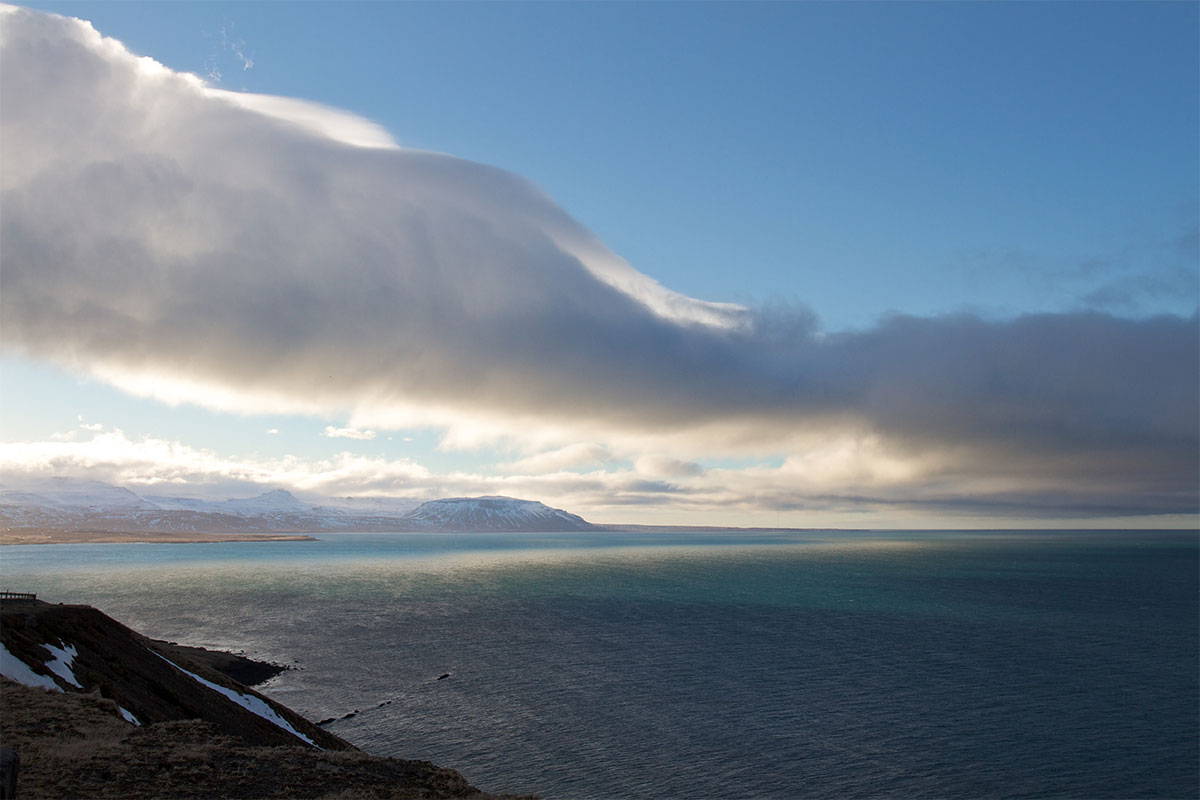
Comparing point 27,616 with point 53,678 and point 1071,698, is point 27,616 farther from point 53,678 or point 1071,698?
point 1071,698

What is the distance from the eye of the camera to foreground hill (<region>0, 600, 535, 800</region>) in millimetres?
24969

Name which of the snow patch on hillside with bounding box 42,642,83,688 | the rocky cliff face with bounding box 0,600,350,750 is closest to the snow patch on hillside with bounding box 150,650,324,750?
the rocky cliff face with bounding box 0,600,350,750

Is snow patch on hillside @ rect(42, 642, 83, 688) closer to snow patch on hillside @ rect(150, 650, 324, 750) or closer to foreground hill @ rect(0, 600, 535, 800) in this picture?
foreground hill @ rect(0, 600, 535, 800)

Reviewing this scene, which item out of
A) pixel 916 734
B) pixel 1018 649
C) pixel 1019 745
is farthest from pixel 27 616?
pixel 1018 649

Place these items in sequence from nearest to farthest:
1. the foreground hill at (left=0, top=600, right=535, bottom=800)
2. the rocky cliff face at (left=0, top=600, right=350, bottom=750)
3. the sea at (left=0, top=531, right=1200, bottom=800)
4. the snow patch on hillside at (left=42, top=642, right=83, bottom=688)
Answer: the foreground hill at (left=0, top=600, right=535, bottom=800) < the rocky cliff face at (left=0, top=600, right=350, bottom=750) < the snow patch on hillside at (left=42, top=642, right=83, bottom=688) < the sea at (left=0, top=531, right=1200, bottom=800)

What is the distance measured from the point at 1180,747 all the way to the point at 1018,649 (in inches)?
1743

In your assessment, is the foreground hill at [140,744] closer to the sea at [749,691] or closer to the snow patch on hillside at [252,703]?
the snow patch on hillside at [252,703]

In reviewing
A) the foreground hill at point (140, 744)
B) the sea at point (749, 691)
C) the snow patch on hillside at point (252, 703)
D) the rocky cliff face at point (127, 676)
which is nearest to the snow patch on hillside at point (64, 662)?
the rocky cliff face at point (127, 676)

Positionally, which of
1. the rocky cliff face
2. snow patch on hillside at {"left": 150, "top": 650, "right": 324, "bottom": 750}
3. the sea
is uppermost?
the rocky cliff face

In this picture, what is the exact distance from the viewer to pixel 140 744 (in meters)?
28.6

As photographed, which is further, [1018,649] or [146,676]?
[1018,649]

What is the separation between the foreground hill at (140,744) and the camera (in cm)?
2497

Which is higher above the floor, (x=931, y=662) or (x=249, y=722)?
(x=249, y=722)

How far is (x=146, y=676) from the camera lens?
47.1 meters
